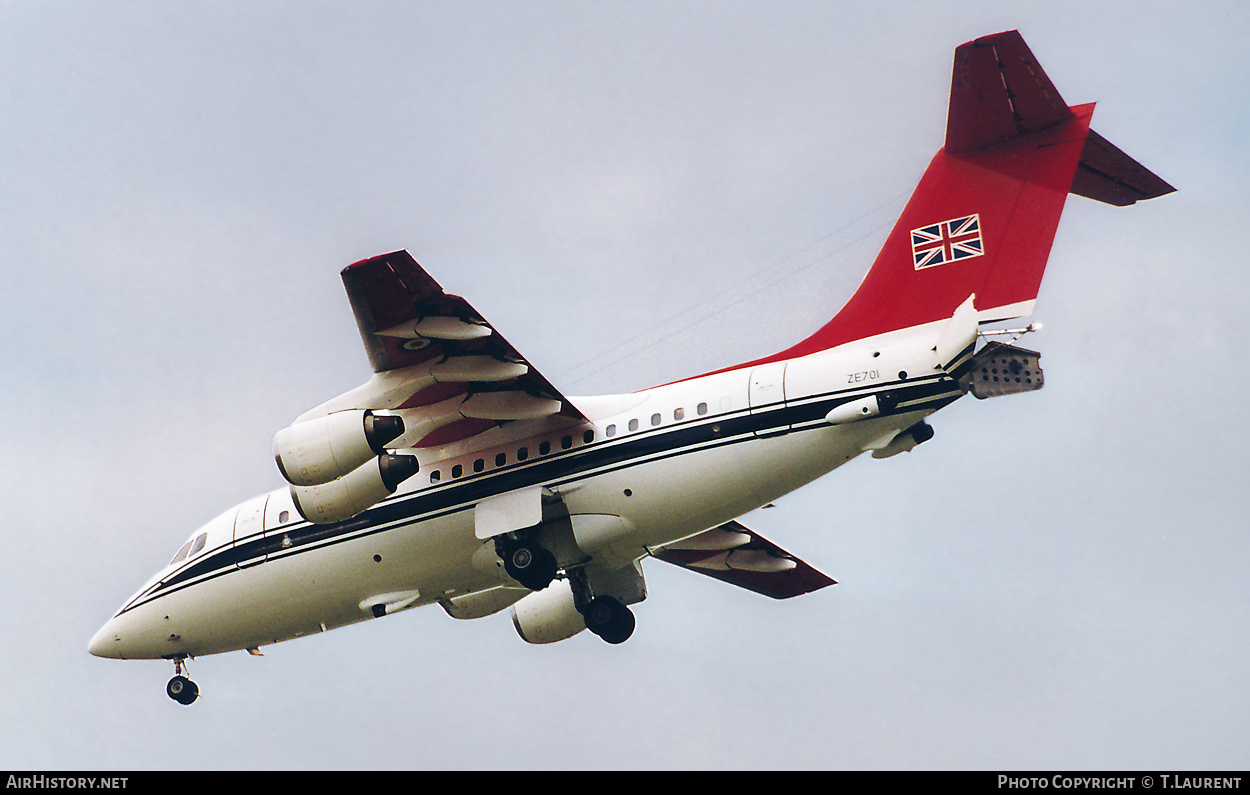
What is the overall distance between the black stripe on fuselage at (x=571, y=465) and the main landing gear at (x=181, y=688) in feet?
3.09

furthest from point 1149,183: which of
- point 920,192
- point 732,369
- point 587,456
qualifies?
point 587,456

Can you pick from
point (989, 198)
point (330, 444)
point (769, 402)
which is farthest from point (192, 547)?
point (989, 198)

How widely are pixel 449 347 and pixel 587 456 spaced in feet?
6.06

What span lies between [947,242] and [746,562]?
227 inches

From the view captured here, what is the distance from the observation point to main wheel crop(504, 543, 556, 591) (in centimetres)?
1420

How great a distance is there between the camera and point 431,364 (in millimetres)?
13461

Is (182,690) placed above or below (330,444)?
below

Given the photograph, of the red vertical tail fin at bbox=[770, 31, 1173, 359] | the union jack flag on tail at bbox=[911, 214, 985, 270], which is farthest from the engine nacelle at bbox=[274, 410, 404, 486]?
the union jack flag on tail at bbox=[911, 214, 985, 270]

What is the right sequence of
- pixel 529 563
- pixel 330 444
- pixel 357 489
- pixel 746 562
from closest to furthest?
pixel 330 444, pixel 357 489, pixel 529 563, pixel 746 562

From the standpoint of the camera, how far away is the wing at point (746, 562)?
1720 centimetres

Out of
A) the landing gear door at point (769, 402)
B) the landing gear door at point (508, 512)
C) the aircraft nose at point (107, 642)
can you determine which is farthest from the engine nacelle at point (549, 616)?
the landing gear door at point (769, 402)

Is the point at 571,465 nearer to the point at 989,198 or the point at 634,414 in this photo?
the point at 634,414

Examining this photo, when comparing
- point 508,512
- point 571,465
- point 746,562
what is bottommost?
point 746,562

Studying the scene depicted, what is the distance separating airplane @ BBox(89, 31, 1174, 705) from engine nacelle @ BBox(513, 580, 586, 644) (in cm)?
162
